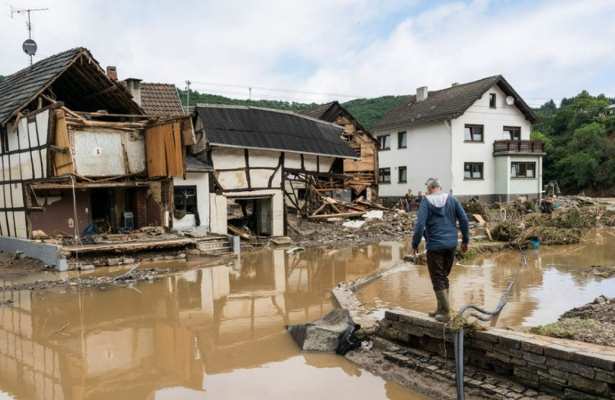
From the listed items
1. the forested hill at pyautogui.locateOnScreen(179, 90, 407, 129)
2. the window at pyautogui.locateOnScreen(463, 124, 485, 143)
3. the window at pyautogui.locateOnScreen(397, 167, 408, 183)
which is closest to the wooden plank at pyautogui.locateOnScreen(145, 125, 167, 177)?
the window at pyautogui.locateOnScreen(397, 167, 408, 183)

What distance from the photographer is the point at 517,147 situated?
33625 millimetres

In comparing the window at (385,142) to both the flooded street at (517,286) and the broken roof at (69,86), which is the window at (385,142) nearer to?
the flooded street at (517,286)

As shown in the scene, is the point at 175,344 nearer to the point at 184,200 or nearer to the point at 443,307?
the point at 443,307

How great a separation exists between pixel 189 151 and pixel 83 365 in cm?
1449

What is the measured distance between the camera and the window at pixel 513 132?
114 feet

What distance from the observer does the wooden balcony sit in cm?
3341

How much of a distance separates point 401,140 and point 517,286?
2572cm

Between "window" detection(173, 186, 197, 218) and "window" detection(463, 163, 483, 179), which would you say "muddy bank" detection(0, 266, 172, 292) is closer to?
"window" detection(173, 186, 197, 218)

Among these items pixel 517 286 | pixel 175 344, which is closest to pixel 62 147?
pixel 175 344

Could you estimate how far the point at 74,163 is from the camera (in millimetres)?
16516

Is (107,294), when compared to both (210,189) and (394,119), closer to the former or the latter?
(210,189)

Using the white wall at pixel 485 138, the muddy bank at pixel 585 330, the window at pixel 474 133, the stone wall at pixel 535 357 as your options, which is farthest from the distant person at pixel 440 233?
the window at pixel 474 133

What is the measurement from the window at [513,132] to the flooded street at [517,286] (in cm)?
1863

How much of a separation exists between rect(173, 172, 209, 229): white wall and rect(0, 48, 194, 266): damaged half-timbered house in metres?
1.22
